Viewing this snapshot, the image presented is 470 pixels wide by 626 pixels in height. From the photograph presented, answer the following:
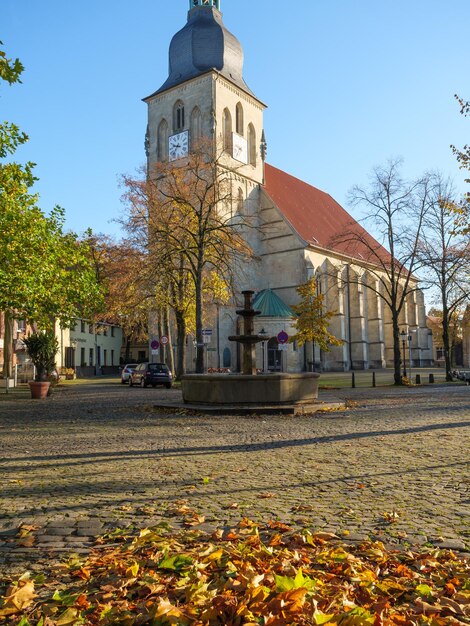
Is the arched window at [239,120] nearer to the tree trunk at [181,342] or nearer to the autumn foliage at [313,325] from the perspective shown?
the tree trunk at [181,342]

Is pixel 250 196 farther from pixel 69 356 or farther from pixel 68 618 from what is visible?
pixel 68 618

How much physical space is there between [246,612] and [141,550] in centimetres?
135

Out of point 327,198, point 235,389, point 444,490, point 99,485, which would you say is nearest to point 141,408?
point 235,389

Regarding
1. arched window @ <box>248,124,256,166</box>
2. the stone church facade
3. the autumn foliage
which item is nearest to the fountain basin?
the autumn foliage

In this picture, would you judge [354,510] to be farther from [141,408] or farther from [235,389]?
[141,408]

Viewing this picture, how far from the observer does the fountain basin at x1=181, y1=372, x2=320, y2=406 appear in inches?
561

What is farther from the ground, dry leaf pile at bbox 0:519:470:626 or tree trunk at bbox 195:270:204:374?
tree trunk at bbox 195:270:204:374

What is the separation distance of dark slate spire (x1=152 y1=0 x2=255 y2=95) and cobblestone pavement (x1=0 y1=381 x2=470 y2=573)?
43.8 meters

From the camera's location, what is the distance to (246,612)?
8.29 feet

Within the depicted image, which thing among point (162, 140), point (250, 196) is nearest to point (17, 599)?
point (250, 196)

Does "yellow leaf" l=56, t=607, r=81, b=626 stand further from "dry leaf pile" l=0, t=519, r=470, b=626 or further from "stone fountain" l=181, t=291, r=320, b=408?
"stone fountain" l=181, t=291, r=320, b=408

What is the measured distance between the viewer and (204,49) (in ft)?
161

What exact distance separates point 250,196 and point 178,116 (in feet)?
32.4

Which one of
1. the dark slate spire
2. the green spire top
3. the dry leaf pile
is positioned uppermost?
the green spire top
